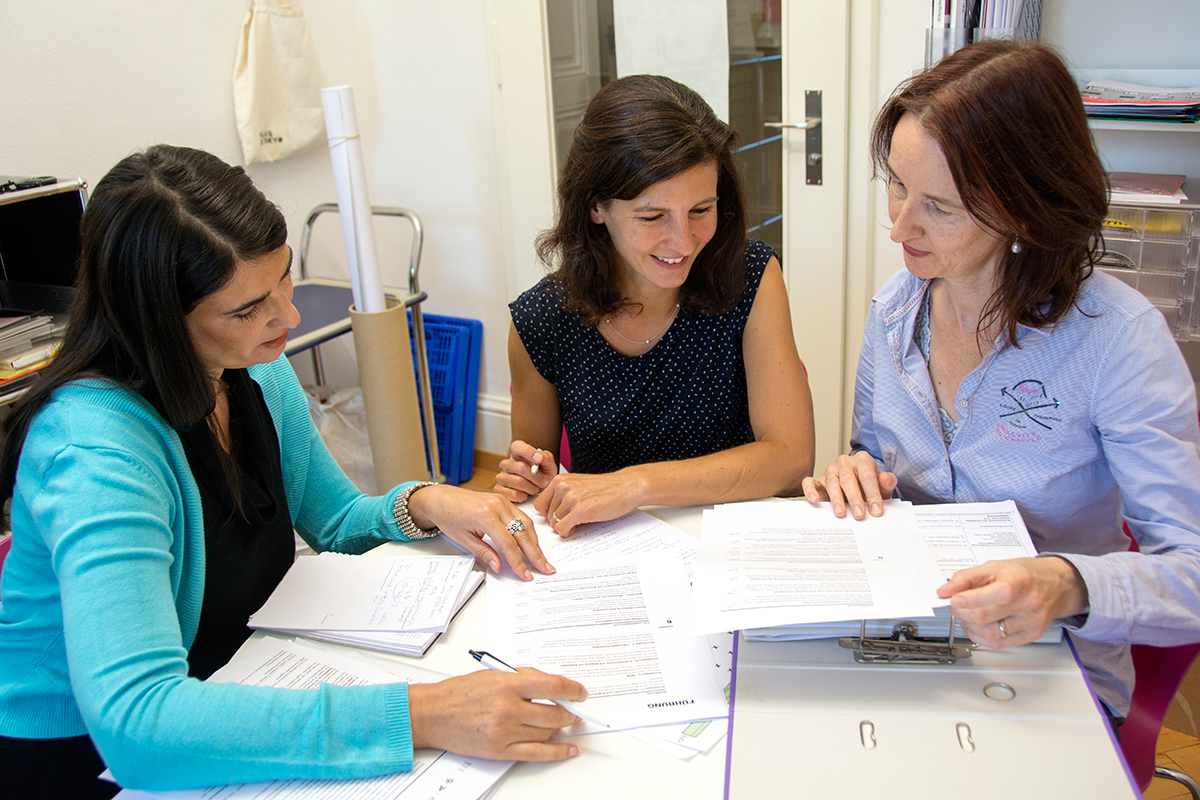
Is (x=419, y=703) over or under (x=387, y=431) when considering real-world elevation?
over

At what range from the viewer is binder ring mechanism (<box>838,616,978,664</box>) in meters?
0.98

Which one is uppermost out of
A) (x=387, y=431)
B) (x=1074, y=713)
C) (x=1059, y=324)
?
(x=1059, y=324)

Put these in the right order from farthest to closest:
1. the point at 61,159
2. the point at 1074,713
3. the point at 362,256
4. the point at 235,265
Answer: the point at 61,159 < the point at 362,256 < the point at 235,265 < the point at 1074,713

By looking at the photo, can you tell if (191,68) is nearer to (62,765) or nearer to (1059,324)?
(62,765)

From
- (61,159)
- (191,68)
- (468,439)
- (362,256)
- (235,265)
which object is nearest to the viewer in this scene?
(235,265)

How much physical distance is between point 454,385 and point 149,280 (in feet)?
7.44

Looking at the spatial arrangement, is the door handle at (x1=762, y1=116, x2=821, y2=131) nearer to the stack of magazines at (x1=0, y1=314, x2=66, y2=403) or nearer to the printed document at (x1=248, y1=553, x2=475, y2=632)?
the printed document at (x1=248, y1=553, x2=475, y2=632)

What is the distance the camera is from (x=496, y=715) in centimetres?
91

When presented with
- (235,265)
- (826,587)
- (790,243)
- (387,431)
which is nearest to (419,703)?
(826,587)

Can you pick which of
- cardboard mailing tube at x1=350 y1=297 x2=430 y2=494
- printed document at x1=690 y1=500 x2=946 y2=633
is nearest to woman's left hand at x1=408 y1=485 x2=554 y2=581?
printed document at x1=690 y1=500 x2=946 y2=633

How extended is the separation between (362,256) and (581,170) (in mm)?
876

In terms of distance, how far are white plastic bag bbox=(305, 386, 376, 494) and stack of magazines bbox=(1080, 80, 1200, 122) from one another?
210 cm

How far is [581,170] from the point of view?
5.16ft

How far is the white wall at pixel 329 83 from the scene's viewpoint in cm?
240
